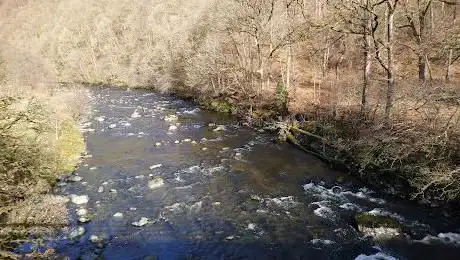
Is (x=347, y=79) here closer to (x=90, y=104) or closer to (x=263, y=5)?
(x=263, y=5)

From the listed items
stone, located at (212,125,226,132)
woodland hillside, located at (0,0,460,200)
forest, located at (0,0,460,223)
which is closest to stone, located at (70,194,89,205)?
forest, located at (0,0,460,223)

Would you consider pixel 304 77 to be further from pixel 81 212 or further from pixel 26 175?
pixel 26 175

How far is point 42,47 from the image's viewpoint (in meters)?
93.1

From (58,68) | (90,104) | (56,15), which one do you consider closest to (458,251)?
(90,104)

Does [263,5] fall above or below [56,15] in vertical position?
below

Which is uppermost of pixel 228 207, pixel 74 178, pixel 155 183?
pixel 74 178

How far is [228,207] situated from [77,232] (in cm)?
728

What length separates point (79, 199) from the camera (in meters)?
22.3

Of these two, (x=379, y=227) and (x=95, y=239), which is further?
(x=95, y=239)

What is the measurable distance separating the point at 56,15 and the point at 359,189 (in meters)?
106

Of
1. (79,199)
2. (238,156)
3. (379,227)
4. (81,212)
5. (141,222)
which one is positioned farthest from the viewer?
(238,156)

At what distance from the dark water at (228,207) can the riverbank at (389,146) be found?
94 centimetres

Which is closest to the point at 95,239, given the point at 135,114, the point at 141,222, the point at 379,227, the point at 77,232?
the point at 77,232

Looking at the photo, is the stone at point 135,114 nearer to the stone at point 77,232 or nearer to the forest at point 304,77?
the forest at point 304,77
